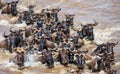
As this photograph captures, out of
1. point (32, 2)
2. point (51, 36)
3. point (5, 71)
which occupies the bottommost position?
point (5, 71)

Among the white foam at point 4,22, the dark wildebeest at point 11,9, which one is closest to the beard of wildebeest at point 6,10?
the dark wildebeest at point 11,9

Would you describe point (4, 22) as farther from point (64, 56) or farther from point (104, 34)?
point (64, 56)

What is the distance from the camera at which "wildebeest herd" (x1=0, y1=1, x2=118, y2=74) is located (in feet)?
64.3

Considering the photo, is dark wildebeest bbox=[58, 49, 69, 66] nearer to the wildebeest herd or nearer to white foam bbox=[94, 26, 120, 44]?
the wildebeest herd

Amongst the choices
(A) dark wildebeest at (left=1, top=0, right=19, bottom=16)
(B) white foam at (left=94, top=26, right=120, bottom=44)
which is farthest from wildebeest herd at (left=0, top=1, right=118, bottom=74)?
(A) dark wildebeest at (left=1, top=0, right=19, bottom=16)

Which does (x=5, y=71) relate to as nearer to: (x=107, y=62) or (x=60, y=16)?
(x=107, y=62)

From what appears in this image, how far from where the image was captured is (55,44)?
2234 cm

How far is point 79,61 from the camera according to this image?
19594mm

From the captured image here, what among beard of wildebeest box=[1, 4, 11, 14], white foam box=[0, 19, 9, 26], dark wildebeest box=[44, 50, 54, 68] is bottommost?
dark wildebeest box=[44, 50, 54, 68]

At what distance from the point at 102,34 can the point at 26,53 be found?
6.04 metres

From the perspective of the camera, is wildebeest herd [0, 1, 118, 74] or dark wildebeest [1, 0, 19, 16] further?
dark wildebeest [1, 0, 19, 16]

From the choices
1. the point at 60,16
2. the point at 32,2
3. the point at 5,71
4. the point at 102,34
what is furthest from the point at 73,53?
the point at 32,2

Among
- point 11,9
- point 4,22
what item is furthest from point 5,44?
point 11,9

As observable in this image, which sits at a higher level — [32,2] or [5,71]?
[32,2]
